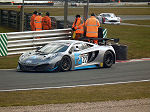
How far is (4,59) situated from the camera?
720 inches

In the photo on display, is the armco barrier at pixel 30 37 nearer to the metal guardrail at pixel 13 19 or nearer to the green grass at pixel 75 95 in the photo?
the metal guardrail at pixel 13 19

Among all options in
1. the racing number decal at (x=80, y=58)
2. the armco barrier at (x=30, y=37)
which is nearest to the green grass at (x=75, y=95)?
the racing number decal at (x=80, y=58)

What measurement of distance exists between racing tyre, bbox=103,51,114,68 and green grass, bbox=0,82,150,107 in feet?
12.8

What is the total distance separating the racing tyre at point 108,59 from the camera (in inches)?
655

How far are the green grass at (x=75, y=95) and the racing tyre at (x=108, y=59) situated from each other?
3.90 metres

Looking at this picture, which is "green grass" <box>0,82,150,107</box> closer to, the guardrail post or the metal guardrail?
the guardrail post

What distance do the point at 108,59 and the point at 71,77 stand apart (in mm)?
3077

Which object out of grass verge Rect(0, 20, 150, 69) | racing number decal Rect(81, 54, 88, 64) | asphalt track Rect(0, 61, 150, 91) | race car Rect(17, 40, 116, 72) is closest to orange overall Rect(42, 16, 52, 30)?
grass verge Rect(0, 20, 150, 69)

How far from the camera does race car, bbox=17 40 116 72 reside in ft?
48.9

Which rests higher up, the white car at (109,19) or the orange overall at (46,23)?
the orange overall at (46,23)

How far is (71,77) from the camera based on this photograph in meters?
14.2

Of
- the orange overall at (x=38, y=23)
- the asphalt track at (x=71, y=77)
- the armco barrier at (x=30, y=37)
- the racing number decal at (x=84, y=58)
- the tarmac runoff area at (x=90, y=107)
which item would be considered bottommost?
the asphalt track at (x=71, y=77)

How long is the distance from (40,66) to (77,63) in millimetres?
1617

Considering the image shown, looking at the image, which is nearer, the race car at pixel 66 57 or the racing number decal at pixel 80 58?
the race car at pixel 66 57
